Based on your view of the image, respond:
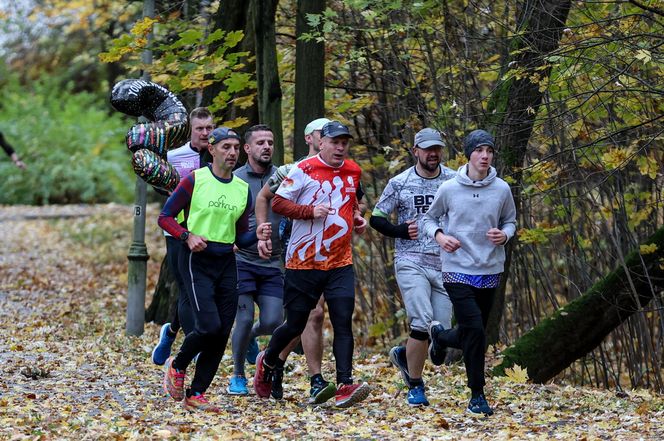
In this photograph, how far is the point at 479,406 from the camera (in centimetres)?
809

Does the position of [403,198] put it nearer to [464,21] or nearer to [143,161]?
[143,161]

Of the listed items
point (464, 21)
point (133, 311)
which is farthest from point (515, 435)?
point (133, 311)

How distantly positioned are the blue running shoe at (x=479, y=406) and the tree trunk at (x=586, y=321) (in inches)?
97.3

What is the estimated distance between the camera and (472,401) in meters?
8.14

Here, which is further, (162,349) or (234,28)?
(234,28)

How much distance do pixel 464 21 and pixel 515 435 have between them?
5880mm

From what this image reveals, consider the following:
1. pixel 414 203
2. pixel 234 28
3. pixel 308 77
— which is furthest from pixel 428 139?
pixel 234 28

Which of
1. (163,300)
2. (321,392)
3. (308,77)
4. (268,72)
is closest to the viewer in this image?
(321,392)

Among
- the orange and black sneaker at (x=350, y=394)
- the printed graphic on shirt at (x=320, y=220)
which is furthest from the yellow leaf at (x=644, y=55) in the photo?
the orange and black sneaker at (x=350, y=394)

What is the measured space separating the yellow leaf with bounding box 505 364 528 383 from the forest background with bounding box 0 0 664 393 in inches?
14.5

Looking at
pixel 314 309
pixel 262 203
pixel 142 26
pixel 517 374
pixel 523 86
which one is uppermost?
pixel 142 26

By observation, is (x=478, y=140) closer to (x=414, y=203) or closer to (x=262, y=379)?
(x=414, y=203)

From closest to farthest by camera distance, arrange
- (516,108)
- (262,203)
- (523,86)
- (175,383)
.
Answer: (175,383), (262,203), (523,86), (516,108)

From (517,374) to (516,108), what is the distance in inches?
98.4
